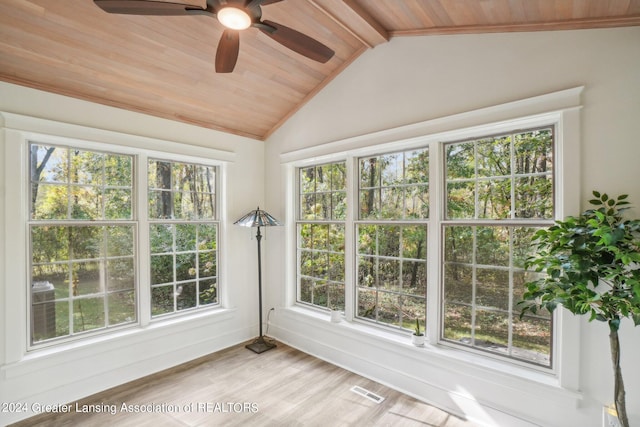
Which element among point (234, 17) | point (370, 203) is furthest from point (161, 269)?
point (234, 17)

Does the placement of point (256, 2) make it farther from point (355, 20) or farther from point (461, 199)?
point (461, 199)

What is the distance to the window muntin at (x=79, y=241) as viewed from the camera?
9.23 feet

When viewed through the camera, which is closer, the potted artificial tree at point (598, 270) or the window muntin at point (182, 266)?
the potted artificial tree at point (598, 270)

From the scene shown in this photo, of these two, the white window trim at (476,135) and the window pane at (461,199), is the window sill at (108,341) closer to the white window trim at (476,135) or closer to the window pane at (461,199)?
the white window trim at (476,135)

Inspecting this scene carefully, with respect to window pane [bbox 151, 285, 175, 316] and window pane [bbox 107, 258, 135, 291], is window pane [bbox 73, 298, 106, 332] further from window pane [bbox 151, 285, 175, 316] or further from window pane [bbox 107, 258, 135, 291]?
window pane [bbox 151, 285, 175, 316]

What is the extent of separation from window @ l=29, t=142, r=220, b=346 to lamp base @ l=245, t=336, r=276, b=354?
2.24 feet

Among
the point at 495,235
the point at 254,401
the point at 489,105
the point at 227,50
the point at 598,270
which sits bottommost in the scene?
the point at 254,401

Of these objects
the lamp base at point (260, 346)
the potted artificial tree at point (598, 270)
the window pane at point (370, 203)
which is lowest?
the lamp base at point (260, 346)

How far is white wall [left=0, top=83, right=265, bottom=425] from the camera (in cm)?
257

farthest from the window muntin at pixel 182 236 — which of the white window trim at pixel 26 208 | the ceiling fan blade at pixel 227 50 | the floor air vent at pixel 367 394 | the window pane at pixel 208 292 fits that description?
the floor air vent at pixel 367 394

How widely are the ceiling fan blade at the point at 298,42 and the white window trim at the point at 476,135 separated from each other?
1.12m

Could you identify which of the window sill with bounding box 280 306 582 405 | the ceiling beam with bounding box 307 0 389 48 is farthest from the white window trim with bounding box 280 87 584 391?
the ceiling beam with bounding box 307 0 389 48

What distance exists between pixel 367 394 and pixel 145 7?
325 centimetres

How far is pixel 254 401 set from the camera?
2.81 meters
